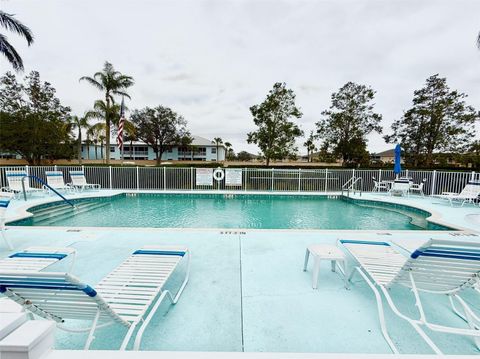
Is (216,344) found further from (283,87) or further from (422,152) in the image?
(422,152)

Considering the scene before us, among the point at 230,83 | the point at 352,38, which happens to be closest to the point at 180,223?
the point at 352,38

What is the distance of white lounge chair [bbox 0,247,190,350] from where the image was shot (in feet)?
4.30

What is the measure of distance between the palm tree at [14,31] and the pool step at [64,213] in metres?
9.10

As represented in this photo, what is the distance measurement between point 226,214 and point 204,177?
467cm

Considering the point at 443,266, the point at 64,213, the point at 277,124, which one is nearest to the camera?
the point at 443,266

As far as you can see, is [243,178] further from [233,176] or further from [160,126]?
[160,126]

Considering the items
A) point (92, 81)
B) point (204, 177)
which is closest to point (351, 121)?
point (204, 177)

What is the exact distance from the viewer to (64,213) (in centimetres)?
771

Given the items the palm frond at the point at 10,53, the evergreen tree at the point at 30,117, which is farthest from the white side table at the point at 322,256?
the evergreen tree at the point at 30,117

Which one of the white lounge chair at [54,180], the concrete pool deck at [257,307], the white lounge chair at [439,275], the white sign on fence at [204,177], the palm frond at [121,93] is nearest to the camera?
the white lounge chair at [439,275]

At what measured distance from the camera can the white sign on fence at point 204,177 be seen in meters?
12.3

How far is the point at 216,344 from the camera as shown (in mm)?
1835

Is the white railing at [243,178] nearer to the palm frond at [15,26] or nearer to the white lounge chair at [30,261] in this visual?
the palm frond at [15,26]

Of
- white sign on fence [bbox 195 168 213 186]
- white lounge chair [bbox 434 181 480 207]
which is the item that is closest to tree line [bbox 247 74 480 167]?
white sign on fence [bbox 195 168 213 186]
